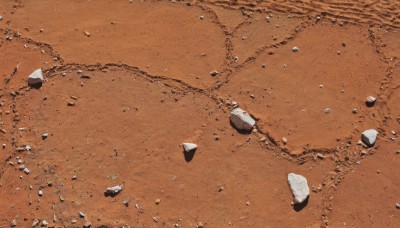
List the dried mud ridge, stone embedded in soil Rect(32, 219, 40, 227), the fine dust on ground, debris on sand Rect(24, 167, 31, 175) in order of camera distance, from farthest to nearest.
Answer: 1. the dried mud ridge
2. debris on sand Rect(24, 167, 31, 175)
3. the fine dust on ground
4. stone embedded in soil Rect(32, 219, 40, 227)

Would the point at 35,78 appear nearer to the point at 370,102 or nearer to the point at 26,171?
the point at 26,171

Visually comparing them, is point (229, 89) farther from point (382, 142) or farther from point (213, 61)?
point (382, 142)

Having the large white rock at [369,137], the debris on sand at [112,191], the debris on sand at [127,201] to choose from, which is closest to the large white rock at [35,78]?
the debris on sand at [112,191]

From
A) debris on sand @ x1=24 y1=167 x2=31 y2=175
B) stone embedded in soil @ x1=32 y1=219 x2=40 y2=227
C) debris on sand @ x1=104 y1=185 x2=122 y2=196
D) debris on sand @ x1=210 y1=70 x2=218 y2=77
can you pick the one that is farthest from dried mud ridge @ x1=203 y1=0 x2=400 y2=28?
stone embedded in soil @ x1=32 y1=219 x2=40 y2=227

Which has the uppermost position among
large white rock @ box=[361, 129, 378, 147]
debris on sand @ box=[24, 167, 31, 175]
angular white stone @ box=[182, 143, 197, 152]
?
large white rock @ box=[361, 129, 378, 147]

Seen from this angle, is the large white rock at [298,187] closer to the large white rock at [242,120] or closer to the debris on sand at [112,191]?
the large white rock at [242,120]

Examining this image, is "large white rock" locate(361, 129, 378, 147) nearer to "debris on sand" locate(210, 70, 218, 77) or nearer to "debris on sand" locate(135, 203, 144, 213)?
"debris on sand" locate(210, 70, 218, 77)

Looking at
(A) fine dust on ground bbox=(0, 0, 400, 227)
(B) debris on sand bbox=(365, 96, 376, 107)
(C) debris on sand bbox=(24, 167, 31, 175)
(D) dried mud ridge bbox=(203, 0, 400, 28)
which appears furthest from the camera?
(D) dried mud ridge bbox=(203, 0, 400, 28)
